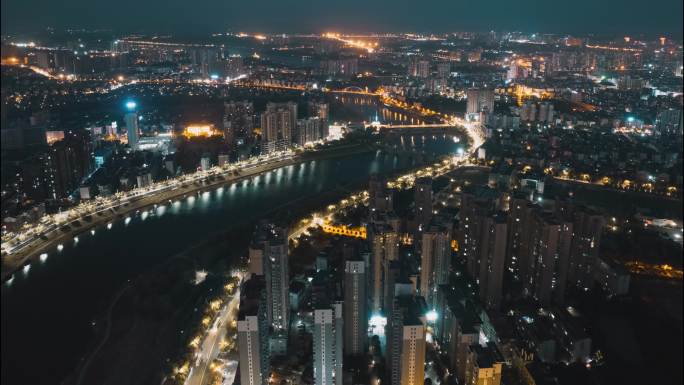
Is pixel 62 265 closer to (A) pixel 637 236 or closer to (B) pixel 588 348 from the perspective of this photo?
(B) pixel 588 348

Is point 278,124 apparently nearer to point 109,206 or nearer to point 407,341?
point 109,206

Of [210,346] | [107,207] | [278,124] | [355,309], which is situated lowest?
[210,346]

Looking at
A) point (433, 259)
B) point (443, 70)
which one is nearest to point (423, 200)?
point (433, 259)

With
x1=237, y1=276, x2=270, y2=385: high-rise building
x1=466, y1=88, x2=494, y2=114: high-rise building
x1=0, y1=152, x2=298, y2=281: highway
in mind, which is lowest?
x1=0, y1=152, x2=298, y2=281: highway

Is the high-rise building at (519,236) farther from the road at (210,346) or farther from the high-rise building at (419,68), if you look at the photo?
the high-rise building at (419,68)

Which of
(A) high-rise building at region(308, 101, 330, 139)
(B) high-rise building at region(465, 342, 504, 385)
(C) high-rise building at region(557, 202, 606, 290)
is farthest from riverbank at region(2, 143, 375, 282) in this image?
(C) high-rise building at region(557, 202, 606, 290)

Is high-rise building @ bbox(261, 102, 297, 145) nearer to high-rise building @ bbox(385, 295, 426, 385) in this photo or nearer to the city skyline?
the city skyline
